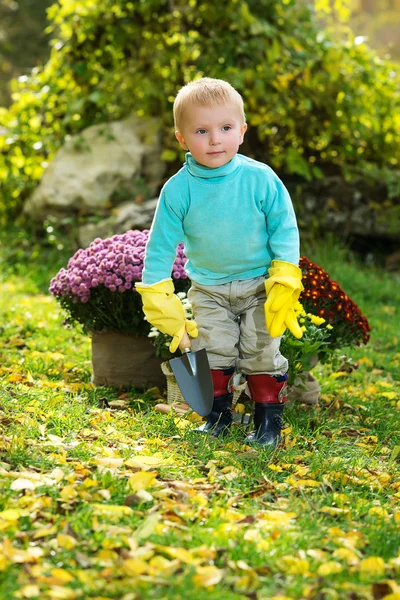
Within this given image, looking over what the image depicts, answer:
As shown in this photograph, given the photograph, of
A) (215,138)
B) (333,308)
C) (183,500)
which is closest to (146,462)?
(183,500)

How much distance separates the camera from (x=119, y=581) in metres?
1.87

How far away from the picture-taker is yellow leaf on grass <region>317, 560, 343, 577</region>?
196 cm

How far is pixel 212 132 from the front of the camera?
2.78 meters

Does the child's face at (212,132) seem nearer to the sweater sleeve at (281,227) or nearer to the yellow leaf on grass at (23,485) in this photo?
the sweater sleeve at (281,227)

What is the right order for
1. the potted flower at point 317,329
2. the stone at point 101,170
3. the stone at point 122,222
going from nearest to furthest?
the potted flower at point 317,329
the stone at point 122,222
the stone at point 101,170

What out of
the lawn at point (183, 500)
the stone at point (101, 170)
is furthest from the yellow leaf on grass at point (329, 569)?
the stone at point (101, 170)

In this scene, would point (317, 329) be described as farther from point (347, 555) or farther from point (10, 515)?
point (10, 515)

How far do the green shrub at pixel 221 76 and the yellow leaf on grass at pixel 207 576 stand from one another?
16.3ft

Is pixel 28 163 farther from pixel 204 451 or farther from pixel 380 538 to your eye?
pixel 380 538

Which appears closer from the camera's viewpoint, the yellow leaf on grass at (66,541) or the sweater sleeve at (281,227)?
the yellow leaf on grass at (66,541)

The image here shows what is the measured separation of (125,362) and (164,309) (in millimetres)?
947

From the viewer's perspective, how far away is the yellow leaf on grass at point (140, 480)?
2.34 metres

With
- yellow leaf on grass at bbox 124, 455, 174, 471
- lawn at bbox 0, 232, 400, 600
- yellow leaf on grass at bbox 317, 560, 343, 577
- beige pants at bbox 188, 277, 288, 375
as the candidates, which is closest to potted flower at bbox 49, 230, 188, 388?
lawn at bbox 0, 232, 400, 600

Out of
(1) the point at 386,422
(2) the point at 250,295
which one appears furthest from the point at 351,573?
(1) the point at 386,422
